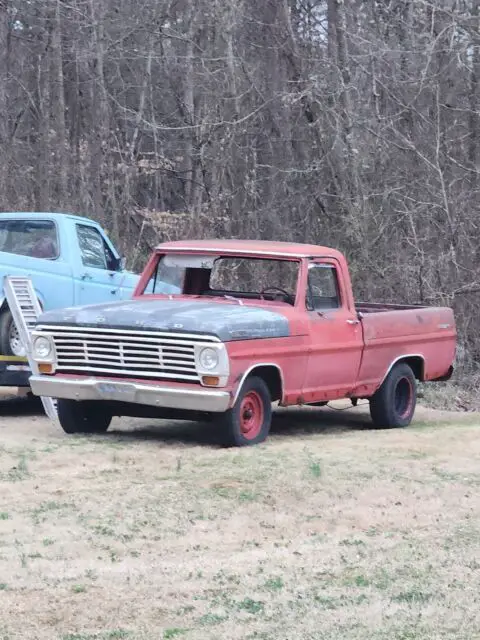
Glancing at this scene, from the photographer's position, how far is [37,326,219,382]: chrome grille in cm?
1020

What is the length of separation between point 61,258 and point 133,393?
3.83 metres

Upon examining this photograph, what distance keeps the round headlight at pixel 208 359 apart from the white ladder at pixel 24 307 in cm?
244

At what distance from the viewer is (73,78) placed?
1190 inches

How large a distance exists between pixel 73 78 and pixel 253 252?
780 inches

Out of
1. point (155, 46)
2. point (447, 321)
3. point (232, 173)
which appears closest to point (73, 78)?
point (155, 46)

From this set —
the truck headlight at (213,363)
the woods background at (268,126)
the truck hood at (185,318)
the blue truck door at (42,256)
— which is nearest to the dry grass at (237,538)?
the truck headlight at (213,363)

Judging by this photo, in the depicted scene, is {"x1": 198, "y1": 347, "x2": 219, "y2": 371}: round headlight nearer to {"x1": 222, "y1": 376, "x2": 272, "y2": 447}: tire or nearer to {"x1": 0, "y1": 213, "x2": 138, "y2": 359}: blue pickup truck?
{"x1": 222, "y1": 376, "x2": 272, "y2": 447}: tire

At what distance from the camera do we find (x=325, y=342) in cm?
1147

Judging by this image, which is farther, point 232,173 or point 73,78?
point 73,78

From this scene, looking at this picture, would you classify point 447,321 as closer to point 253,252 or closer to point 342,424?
point 342,424

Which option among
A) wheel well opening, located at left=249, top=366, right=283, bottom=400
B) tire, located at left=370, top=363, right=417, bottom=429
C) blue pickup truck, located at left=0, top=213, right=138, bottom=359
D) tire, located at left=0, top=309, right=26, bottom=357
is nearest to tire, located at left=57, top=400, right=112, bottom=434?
wheel well opening, located at left=249, top=366, right=283, bottom=400

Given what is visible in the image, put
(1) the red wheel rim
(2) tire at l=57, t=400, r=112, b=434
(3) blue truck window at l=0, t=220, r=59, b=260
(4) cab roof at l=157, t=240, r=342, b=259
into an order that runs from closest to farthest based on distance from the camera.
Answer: (1) the red wheel rim
(2) tire at l=57, t=400, r=112, b=434
(4) cab roof at l=157, t=240, r=342, b=259
(3) blue truck window at l=0, t=220, r=59, b=260

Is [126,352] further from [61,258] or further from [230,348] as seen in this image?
[61,258]

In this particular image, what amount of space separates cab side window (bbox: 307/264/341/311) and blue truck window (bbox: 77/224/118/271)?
3.23 meters
